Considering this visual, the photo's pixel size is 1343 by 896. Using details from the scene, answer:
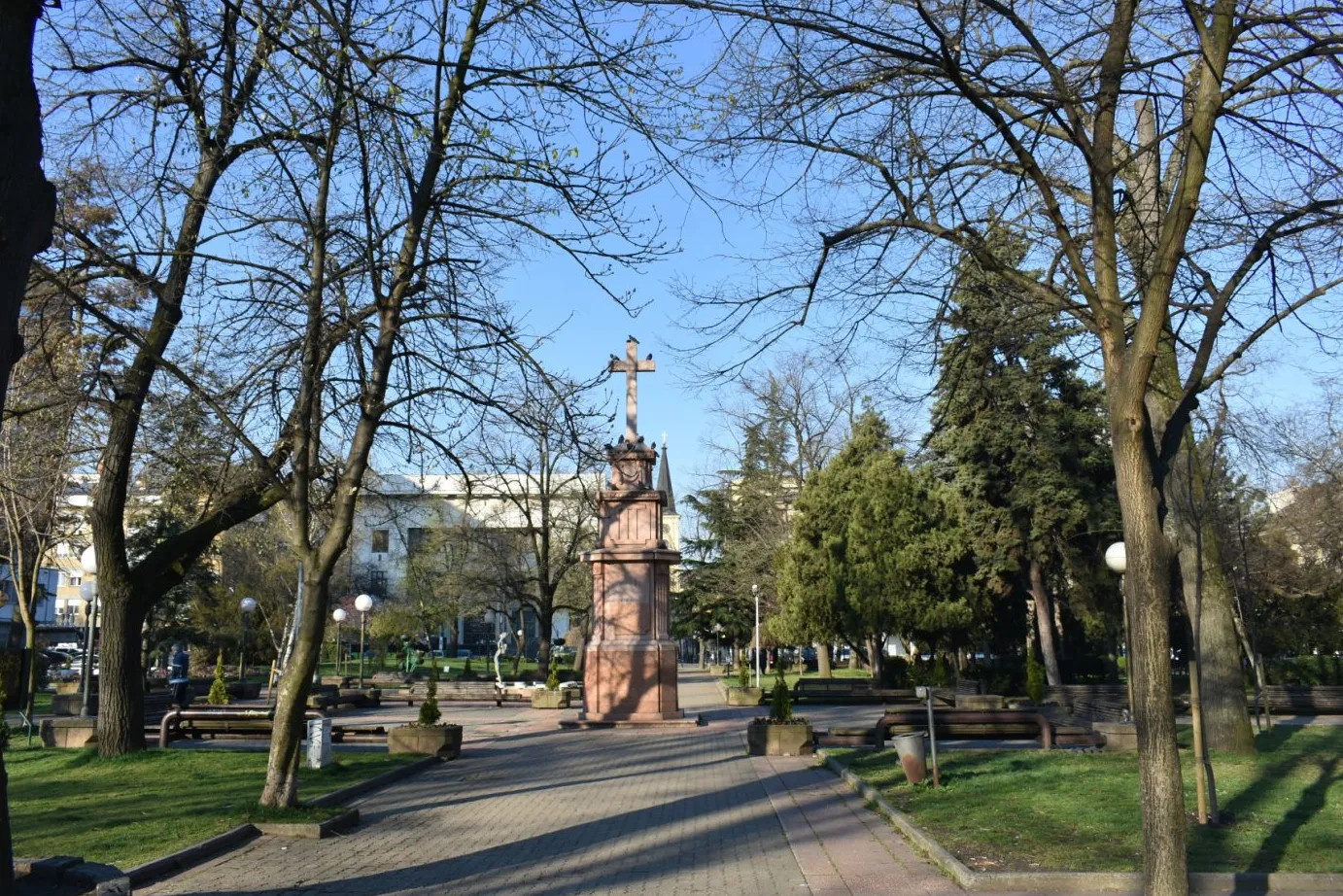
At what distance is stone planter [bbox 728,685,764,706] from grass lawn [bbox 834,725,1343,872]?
1812 centimetres

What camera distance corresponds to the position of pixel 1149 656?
6547mm

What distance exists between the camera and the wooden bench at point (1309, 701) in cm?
2723

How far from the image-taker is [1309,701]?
89.9ft

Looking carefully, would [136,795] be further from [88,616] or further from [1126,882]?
[1126,882]

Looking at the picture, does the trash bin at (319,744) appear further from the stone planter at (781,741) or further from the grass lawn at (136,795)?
the stone planter at (781,741)

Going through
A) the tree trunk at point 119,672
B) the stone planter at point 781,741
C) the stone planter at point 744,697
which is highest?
the tree trunk at point 119,672

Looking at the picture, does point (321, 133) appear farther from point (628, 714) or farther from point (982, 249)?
point (628, 714)

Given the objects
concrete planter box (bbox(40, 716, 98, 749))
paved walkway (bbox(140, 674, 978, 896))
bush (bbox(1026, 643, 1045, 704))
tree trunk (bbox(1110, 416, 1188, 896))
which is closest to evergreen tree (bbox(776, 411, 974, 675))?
bush (bbox(1026, 643, 1045, 704))

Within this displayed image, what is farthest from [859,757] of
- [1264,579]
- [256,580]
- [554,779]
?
[256,580]

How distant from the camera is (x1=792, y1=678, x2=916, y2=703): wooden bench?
34.4m

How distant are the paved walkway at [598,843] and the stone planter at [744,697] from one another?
17.4m

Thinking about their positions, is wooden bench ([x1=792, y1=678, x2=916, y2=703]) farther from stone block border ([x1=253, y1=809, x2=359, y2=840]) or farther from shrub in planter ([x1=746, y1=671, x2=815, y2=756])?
stone block border ([x1=253, y1=809, x2=359, y2=840])

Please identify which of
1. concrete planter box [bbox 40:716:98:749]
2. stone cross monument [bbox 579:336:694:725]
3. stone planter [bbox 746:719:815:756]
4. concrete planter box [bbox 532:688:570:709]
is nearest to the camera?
concrete planter box [bbox 40:716:98:749]

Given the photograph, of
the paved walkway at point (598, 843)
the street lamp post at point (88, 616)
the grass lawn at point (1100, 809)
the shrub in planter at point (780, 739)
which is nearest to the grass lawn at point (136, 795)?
the paved walkway at point (598, 843)
